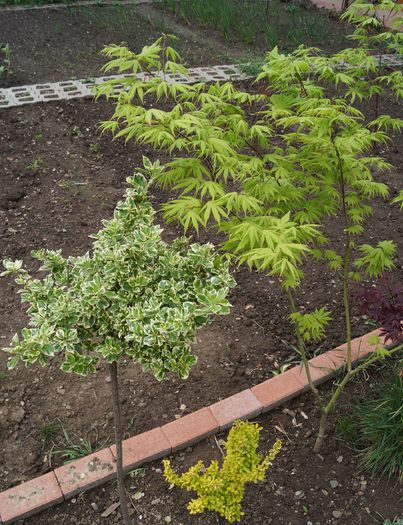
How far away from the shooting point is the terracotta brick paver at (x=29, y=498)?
2525 mm

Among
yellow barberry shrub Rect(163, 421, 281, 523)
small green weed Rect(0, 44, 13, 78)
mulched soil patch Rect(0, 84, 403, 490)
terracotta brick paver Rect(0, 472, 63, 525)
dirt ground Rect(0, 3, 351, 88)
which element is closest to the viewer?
yellow barberry shrub Rect(163, 421, 281, 523)

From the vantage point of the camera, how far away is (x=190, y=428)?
2908 millimetres

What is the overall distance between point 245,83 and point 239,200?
203 inches

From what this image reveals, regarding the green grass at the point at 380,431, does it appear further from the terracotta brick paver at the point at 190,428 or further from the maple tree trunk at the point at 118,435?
the maple tree trunk at the point at 118,435

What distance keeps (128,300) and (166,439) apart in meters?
1.20

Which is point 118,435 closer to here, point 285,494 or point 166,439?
point 166,439

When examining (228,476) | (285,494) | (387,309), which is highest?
(387,309)

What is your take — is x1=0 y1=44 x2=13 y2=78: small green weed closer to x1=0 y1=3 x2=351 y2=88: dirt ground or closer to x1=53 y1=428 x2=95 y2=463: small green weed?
x1=0 y1=3 x2=351 y2=88: dirt ground

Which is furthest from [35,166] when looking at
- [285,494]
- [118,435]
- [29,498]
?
[285,494]

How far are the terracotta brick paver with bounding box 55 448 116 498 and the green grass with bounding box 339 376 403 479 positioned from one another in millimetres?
1287

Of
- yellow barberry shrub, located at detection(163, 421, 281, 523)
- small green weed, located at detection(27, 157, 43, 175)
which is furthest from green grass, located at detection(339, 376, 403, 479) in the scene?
small green weed, located at detection(27, 157, 43, 175)

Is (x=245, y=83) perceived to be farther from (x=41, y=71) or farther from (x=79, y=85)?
(x=41, y=71)

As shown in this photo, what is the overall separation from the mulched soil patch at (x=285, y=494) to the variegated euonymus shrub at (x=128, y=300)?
99cm

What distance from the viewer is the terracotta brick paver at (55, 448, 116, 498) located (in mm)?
2646
